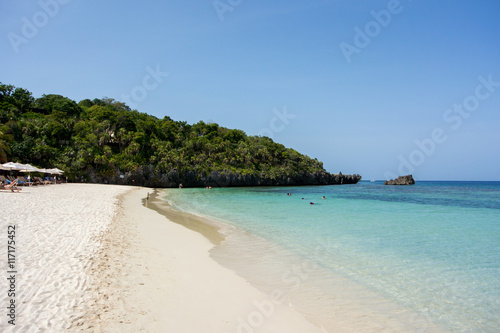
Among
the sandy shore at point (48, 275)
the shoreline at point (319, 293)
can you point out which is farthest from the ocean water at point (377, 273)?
the sandy shore at point (48, 275)

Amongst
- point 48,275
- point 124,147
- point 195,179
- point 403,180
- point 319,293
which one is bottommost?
point 319,293

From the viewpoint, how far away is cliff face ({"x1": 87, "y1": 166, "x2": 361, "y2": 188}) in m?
57.8

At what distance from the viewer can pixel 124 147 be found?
64312mm

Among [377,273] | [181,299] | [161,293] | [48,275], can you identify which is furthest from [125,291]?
[377,273]

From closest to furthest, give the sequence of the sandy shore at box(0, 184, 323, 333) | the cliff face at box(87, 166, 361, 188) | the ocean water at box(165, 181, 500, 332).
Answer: the sandy shore at box(0, 184, 323, 333) < the ocean water at box(165, 181, 500, 332) < the cliff face at box(87, 166, 361, 188)

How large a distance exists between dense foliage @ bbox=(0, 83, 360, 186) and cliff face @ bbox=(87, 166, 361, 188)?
208 mm

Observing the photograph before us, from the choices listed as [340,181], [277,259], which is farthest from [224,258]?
[340,181]

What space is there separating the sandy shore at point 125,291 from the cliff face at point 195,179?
5236 centimetres

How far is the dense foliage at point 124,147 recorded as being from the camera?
50094 mm

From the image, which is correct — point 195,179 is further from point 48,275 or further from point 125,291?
point 125,291

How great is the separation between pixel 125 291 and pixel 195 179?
65.1 m

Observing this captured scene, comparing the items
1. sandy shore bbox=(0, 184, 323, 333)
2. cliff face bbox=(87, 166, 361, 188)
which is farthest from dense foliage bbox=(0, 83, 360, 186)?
sandy shore bbox=(0, 184, 323, 333)

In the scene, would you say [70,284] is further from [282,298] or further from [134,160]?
[134,160]

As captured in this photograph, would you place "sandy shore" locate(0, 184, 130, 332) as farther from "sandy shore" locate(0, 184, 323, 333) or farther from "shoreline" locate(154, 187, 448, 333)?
"shoreline" locate(154, 187, 448, 333)
